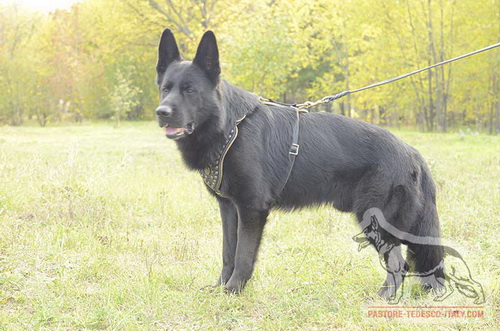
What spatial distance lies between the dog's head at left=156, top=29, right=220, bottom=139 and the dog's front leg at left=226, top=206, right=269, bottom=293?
2.35 feet

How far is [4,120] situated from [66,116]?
5.38 metres

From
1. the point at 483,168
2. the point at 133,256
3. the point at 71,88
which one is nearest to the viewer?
the point at 133,256

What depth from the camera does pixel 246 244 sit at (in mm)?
3244

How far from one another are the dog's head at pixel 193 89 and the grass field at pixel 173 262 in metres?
1.21

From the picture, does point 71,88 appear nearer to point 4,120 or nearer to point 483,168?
point 4,120

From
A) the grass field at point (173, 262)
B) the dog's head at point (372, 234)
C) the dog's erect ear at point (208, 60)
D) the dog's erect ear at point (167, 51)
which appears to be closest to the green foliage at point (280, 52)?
the grass field at point (173, 262)

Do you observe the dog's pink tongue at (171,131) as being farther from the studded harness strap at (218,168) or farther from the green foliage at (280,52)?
the green foliage at (280,52)

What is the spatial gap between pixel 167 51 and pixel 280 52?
13767 millimetres

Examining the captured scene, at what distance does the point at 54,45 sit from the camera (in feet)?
118

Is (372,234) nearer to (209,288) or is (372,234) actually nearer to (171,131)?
(209,288)

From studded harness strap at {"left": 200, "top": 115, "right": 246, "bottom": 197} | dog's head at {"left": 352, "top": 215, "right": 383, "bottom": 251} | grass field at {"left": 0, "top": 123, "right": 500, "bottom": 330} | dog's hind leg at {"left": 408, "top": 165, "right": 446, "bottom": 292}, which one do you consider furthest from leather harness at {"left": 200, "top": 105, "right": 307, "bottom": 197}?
dog's hind leg at {"left": 408, "top": 165, "right": 446, "bottom": 292}

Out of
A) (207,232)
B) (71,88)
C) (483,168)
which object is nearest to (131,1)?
(71,88)

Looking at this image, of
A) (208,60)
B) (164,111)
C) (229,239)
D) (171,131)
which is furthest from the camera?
(229,239)

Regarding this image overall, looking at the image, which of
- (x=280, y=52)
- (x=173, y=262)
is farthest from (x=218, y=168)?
(x=280, y=52)
